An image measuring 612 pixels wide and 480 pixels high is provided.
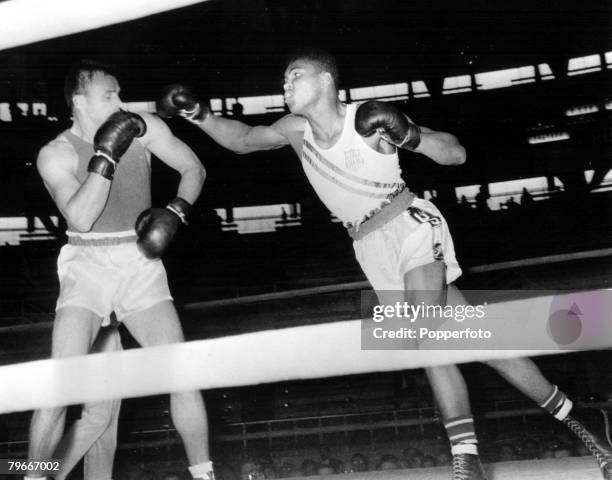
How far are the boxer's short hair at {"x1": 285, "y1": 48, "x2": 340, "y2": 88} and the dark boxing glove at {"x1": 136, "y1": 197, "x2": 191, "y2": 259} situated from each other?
691 mm

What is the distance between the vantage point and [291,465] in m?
8.05

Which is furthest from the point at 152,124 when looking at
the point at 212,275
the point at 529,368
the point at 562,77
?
the point at 562,77

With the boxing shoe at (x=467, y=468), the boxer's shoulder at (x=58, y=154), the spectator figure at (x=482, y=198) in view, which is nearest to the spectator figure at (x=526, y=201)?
the spectator figure at (x=482, y=198)

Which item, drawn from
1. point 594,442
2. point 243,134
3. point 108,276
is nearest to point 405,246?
point 243,134

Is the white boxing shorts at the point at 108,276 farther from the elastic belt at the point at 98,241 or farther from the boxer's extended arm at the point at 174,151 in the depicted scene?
the boxer's extended arm at the point at 174,151

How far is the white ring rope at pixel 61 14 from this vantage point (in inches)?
62.3

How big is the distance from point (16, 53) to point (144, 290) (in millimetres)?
8155

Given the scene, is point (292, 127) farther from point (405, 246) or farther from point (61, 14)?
point (61, 14)

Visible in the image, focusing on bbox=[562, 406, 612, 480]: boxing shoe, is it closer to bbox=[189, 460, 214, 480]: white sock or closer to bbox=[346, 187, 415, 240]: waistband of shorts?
bbox=[346, 187, 415, 240]: waistband of shorts

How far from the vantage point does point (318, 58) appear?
227cm

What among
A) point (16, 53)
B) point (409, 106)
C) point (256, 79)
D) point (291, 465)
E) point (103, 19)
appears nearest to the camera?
point (103, 19)

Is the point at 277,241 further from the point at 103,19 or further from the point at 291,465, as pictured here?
the point at 103,19

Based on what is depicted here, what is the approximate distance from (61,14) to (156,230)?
0.73 meters

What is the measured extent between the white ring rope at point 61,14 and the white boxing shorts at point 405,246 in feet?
3.17
